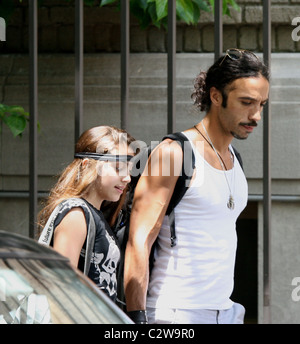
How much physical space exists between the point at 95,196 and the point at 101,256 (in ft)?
0.86

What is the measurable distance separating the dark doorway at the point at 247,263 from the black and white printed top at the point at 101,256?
3254mm

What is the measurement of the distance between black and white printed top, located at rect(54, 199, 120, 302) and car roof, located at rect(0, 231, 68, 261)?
2.29 ft

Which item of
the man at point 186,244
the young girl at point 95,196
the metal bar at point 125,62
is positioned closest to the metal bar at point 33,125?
A: the metal bar at point 125,62

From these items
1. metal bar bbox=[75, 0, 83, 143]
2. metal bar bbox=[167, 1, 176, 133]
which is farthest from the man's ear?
metal bar bbox=[75, 0, 83, 143]

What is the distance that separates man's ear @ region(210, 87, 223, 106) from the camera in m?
3.27

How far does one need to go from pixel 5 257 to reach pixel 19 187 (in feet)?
12.8

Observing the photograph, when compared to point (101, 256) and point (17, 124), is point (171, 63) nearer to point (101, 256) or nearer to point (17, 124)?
point (17, 124)

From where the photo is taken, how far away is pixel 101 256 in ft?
9.71

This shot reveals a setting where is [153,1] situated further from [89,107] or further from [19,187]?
[19,187]

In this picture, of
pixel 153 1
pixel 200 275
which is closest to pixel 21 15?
pixel 153 1

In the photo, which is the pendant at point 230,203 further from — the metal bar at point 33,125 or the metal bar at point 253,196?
the metal bar at point 253,196

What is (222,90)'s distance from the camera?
326 centimetres

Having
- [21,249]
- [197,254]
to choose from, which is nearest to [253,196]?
[197,254]

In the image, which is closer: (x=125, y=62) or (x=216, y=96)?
(x=216, y=96)
